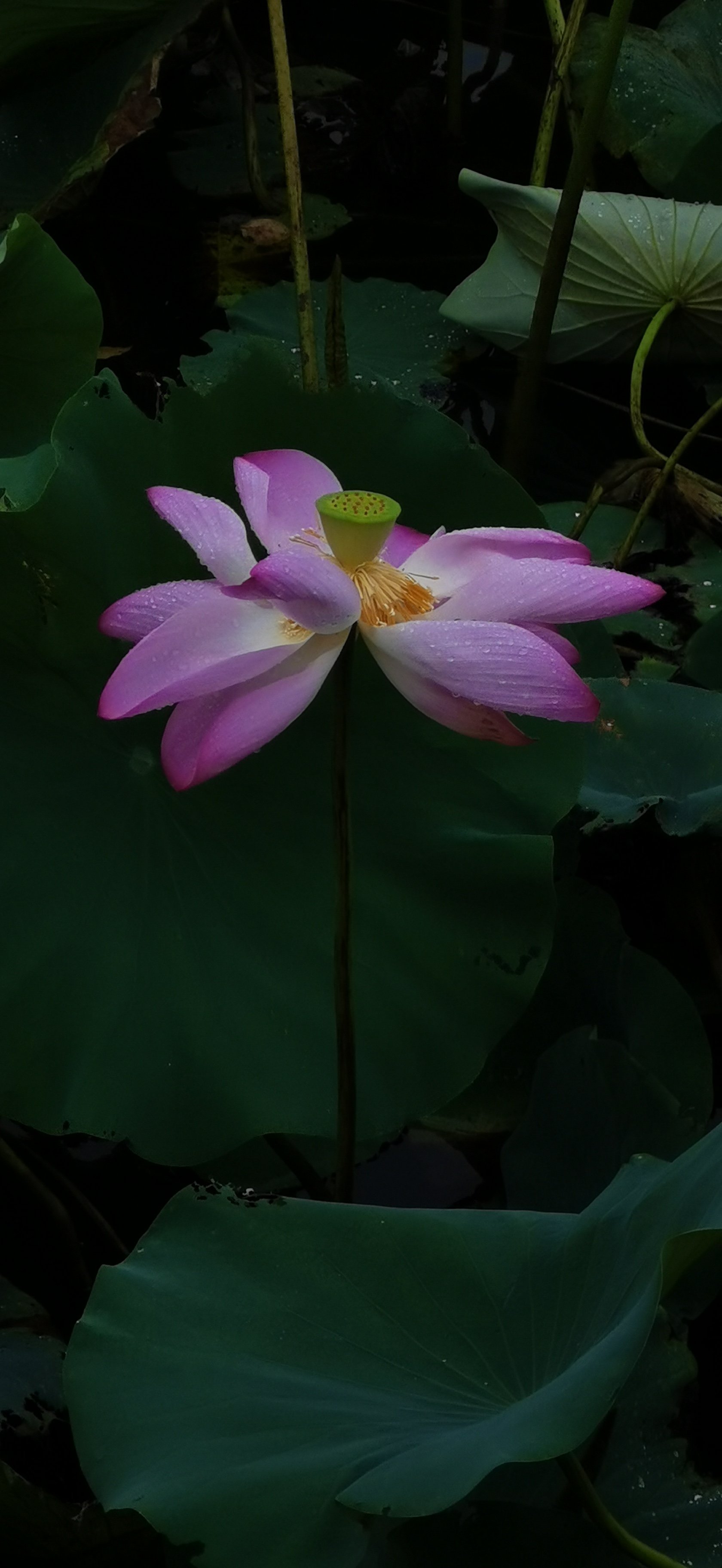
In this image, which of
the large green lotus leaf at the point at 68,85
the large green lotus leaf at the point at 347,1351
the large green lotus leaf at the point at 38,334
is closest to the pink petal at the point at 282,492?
the large green lotus leaf at the point at 347,1351

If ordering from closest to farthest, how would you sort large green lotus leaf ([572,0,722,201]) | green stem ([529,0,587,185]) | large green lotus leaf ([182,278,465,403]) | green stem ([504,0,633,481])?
green stem ([504,0,633,481]) < green stem ([529,0,587,185]) < large green lotus leaf ([182,278,465,403]) < large green lotus leaf ([572,0,722,201])

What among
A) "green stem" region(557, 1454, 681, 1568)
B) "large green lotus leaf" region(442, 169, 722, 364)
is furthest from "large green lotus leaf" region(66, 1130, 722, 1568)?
"large green lotus leaf" region(442, 169, 722, 364)

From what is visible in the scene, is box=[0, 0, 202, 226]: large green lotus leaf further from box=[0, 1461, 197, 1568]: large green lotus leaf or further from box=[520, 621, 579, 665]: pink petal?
box=[0, 1461, 197, 1568]: large green lotus leaf

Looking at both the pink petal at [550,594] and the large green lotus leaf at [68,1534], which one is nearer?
the pink petal at [550,594]

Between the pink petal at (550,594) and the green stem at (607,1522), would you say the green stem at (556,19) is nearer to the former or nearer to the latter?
the pink petal at (550,594)

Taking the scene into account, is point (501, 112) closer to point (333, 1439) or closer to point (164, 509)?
point (164, 509)

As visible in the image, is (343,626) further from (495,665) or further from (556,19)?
(556,19)
